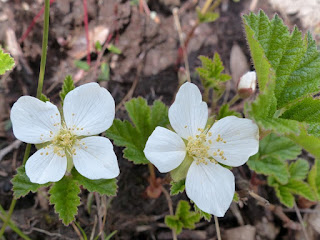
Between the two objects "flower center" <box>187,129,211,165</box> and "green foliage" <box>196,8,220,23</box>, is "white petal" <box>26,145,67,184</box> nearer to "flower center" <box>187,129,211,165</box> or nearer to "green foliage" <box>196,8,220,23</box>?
"flower center" <box>187,129,211,165</box>

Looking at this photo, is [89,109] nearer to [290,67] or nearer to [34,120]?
[34,120]

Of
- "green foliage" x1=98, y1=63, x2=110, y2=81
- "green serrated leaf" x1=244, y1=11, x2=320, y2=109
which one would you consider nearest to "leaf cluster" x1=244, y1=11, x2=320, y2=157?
"green serrated leaf" x1=244, y1=11, x2=320, y2=109

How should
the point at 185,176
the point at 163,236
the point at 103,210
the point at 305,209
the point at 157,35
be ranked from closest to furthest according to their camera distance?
the point at 185,176, the point at 103,210, the point at 163,236, the point at 305,209, the point at 157,35

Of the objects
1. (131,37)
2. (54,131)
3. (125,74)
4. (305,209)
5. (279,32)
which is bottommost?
(305,209)

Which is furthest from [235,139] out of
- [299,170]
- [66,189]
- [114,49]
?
[114,49]

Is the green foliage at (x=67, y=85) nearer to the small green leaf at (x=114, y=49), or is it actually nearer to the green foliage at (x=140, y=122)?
the green foliage at (x=140, y=122)

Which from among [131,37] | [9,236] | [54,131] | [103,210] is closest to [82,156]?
[54,131]

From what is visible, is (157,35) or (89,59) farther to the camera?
(157,35)

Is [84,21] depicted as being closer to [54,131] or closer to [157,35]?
[157,35]

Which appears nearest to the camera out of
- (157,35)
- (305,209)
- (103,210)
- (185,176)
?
(185,176)
